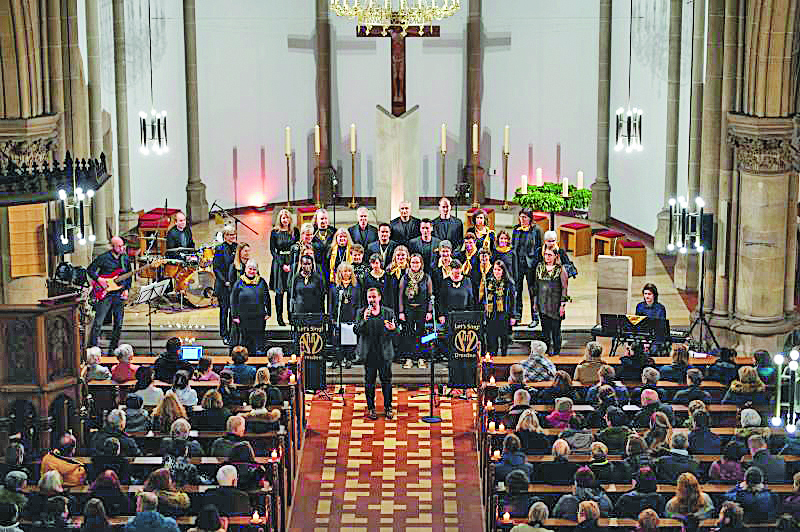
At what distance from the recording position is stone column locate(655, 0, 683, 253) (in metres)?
23.4

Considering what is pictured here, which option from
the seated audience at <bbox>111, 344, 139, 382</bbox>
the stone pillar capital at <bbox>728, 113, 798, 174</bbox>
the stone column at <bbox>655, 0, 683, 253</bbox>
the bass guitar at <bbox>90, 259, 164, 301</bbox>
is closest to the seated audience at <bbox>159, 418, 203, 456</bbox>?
the seated audience at <bbox>111, 344, 139, 382</bbox>

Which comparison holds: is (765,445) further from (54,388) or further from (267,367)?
(54,388)

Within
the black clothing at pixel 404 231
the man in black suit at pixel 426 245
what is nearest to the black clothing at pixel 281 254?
the black clothing at pixel 404 231

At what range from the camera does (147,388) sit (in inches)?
629

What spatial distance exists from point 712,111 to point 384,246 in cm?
444

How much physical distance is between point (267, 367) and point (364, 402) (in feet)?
8.34

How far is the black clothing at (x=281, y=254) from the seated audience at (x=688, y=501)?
844 centimetres

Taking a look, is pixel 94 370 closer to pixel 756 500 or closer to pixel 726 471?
pixel 726 471

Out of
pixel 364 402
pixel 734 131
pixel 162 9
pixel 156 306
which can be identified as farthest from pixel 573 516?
pixel 162 9

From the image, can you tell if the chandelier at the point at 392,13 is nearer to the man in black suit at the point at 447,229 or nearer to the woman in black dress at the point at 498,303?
the man in black suit at the point at 447,229

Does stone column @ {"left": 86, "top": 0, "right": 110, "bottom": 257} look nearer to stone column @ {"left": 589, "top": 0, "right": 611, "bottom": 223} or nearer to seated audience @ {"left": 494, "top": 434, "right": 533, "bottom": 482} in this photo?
stone column @ {"left": 589, "top": 0, "right": 611, "bottom": 223}

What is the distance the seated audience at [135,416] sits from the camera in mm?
14719

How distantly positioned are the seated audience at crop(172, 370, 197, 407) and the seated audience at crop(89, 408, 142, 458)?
1516 mm

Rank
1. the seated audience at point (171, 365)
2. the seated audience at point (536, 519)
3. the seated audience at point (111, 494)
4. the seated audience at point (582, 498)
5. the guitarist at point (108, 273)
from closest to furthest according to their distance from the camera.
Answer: the seated audience at point (536, 519), the seated audience at point (582, 498), the seated audience at point (111, 494), the seated audience at point (171, 365), the guitarist at point (108, 273)
